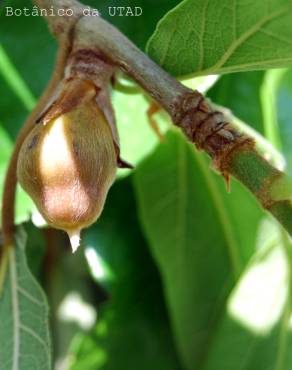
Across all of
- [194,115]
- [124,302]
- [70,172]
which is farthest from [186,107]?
[124,302]

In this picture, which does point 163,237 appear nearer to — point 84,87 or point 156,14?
point 156,14

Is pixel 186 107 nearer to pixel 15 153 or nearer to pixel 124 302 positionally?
pixel 15 153

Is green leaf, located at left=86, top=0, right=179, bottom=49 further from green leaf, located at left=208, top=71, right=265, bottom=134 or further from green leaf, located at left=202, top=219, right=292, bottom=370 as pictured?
green leaf, located at left=202, top=219, right=292, bottom=370

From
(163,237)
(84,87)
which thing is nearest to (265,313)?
(163,237)

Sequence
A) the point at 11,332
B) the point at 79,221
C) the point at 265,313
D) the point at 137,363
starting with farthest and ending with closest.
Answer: the point at 137,363, the point at 265,313, the point at 11,332, the point at 79,221

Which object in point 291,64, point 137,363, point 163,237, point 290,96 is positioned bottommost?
point 137,363

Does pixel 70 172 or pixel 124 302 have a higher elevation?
pixel 70 172
